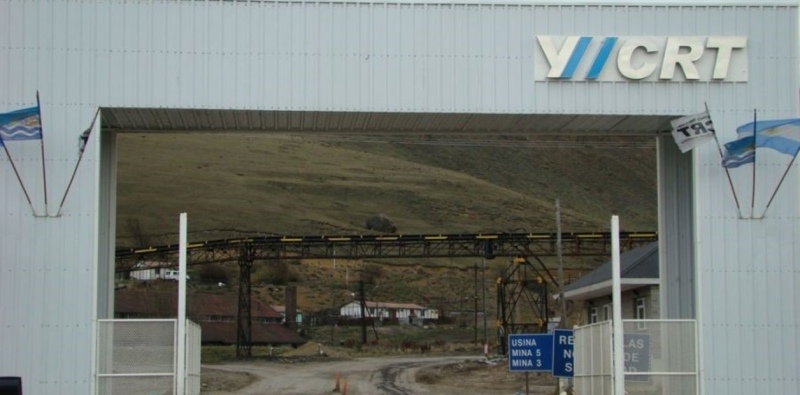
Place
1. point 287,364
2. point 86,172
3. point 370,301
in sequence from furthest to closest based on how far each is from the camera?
point 370,301 < point 287,364 < point 86,172

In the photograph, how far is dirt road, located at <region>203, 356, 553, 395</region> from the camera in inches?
2023

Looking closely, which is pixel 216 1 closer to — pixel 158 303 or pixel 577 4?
pixel 577 4

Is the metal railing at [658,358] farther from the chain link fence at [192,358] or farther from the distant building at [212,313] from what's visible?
the distant building at [212,313]

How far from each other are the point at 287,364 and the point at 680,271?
52.4 metres

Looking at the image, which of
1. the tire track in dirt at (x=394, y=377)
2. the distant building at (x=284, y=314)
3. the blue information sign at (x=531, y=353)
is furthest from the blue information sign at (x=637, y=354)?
the distant building at (x=284, y=314)

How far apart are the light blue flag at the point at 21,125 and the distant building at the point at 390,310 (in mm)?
86162

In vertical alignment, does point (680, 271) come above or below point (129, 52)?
below

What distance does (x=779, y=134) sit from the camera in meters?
17.1

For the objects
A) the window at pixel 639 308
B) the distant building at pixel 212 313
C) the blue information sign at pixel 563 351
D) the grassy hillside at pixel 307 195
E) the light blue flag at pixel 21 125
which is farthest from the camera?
the grassy hillside at pixel 307 195

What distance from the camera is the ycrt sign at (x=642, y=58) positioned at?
17.6 meters

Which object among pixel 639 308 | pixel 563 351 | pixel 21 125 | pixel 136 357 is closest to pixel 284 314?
pixel 639 308

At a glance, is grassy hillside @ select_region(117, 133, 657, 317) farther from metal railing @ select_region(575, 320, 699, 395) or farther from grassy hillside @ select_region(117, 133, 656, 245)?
metal railing @ select_region(575, 320, 699, 395)

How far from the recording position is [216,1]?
1728cm

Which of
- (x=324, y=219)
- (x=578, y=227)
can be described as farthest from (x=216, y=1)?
(x=578, y=227)
